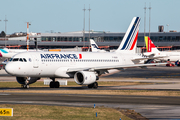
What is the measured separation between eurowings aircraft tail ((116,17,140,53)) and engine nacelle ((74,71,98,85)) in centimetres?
1309

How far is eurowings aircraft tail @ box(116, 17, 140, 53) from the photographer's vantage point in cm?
5681

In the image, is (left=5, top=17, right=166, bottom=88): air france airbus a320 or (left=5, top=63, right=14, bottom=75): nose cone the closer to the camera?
(left=5, top=63, right=14, bottom=75): nose cone

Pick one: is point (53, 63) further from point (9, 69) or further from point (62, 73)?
point (9, 69)

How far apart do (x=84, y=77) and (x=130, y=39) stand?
16.8m

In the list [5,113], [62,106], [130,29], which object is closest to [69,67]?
[130,29]

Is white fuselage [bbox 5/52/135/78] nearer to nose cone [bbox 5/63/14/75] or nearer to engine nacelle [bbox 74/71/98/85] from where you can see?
nose cone [bbox 5/63/14/75]

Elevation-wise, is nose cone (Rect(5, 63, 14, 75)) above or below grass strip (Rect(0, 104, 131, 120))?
above

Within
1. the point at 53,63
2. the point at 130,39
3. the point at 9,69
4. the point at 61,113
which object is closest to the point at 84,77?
the point at 53,63

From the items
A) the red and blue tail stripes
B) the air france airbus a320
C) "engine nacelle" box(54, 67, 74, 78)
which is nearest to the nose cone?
the air france airbus a320

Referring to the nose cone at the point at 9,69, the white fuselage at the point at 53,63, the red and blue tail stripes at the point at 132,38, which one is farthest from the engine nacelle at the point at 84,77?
the red and blue tail stripes at the point at 132,38

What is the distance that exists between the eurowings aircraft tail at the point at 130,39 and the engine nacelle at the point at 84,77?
1309 centimetres

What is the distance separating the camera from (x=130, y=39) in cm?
5762

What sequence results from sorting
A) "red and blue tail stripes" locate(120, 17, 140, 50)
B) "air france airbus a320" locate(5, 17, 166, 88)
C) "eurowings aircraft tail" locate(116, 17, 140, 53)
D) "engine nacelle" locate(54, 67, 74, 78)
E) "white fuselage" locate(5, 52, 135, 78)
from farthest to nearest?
1. "red and blue tail stripes" locate(120, 17, 140, 50)
2. "eurowings aircraft tail" locate(116, 17, 140, 53)
3. "engine nacelle" locate(54, 67, 74, 78)
4. "air france airbus a320" locate(5, 17, 166, 88)
5. "white fuselage" locate(5, 52, 135, 78)

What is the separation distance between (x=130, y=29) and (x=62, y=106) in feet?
109
